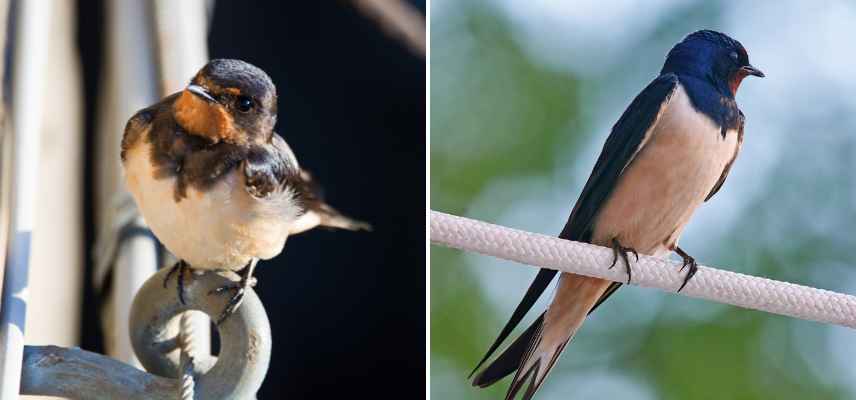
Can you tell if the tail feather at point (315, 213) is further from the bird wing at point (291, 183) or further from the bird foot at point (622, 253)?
A: the bird foot at point (622, 253)

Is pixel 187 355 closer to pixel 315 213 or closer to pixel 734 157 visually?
pixel 315 213

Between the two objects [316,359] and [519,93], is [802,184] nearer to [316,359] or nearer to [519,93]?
[519,93]

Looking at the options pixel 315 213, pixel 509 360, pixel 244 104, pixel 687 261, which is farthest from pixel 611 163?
pixel 244 104

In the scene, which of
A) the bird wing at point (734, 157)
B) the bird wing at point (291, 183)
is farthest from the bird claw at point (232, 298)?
the bird wing at point (734, 157)

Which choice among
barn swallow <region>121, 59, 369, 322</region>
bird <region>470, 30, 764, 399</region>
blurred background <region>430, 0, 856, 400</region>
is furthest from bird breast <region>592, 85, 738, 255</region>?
barn swallow <region>121, 59, 369, 322</region>

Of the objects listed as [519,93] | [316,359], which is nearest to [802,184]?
[519,93]
